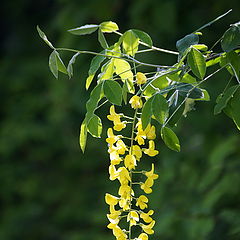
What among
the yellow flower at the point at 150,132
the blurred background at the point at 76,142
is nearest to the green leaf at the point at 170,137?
the yellow flower at the point at 150,132

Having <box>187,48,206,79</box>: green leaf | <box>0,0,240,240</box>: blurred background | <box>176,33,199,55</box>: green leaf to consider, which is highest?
<box>0,0,240,240</box>: blurred background

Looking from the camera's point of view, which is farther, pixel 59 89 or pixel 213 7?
pixel 59 89

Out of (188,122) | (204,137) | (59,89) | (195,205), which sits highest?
(59,89)

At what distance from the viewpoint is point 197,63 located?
0.89 meters

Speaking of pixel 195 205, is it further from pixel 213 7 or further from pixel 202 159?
pixel 213 7

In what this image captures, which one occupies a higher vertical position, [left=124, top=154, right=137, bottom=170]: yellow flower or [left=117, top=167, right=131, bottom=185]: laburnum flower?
[left=124, top=154, right=137, bottom=170]: yellow flower

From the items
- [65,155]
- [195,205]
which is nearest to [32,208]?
[65,155]

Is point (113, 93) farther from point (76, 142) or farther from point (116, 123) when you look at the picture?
point (76, 142)

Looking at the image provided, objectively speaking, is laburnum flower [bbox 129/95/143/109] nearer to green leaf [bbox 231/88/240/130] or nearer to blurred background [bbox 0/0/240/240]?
green leaf [bbox 231/88/240/130]

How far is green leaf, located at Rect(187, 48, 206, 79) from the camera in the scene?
2.91ft

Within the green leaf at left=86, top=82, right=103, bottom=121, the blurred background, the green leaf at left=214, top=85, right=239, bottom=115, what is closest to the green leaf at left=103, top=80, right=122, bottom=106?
the green leaf at left=86, top=82, right=103, bottom=121

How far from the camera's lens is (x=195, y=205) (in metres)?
2.05

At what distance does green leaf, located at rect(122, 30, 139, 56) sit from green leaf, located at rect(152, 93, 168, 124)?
0.11 m

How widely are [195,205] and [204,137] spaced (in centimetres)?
67
